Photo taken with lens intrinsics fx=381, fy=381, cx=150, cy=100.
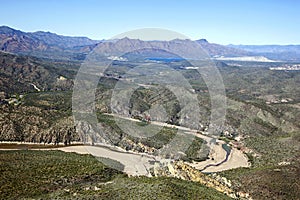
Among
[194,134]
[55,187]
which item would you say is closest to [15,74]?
[194,134]

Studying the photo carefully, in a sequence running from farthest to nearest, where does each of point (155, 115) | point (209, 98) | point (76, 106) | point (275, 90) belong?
point (275, 90) < point (209, 98) < point (155, 115) < point (76, 106)

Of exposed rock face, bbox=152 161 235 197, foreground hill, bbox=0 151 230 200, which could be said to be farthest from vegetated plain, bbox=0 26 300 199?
exposed rock face, bbox=152 161 235 197

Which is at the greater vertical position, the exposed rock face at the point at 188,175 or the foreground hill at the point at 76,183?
the foreground hill at the point at 76,183

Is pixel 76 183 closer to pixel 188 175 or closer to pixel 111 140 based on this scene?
pixel 188 175

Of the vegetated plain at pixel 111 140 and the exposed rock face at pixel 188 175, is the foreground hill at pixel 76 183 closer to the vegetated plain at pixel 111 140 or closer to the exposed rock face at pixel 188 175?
the vegetated plain at pixel 111 140

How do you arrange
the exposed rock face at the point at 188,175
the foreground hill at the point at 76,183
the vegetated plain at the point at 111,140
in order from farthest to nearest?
the exposed rock face at the point at 188,175 → the vegetated plain at the point at 111,140 → the foreground hill at the point at 76,183

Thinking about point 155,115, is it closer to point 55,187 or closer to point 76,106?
point 76,106

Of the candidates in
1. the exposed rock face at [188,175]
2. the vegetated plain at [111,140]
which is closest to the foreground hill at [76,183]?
the vegetated plain at [111,140]

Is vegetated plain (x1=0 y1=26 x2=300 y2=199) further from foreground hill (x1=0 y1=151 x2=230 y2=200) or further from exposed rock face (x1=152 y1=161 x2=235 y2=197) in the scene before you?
exposed rock face (x1=152 y1=161 x2=235 y2=197)

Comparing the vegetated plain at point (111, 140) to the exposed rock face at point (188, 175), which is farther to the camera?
the exposed rock face at point (188, 175)

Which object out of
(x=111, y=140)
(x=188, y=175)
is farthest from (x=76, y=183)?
(x=111, y=140)

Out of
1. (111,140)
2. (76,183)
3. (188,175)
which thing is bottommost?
(111,140)
